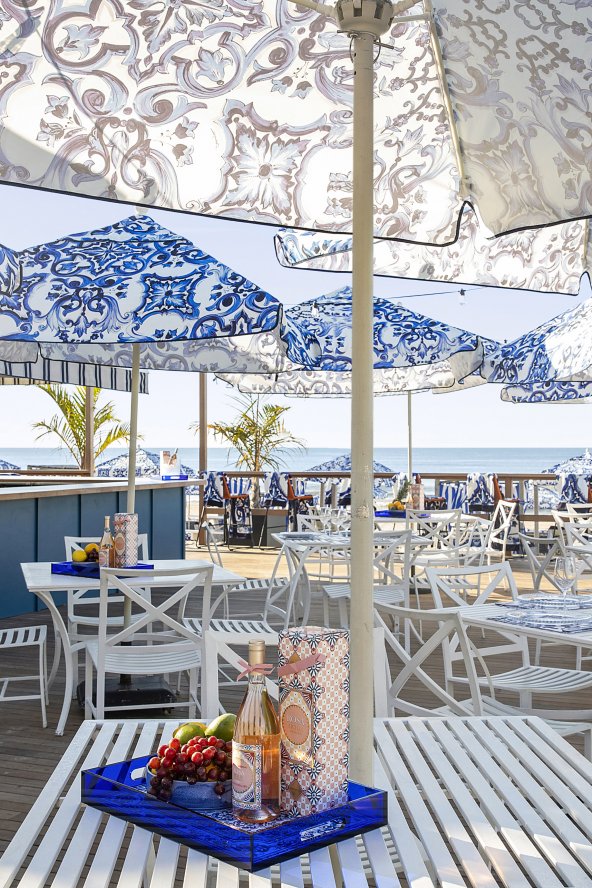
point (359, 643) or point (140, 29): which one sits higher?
point (140, 29)

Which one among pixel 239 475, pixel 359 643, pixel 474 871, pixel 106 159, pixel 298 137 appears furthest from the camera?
pixel 239 475

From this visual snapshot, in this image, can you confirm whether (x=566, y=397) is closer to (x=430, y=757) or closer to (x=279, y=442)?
(x=279, y=442)

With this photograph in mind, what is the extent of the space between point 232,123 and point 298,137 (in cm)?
22

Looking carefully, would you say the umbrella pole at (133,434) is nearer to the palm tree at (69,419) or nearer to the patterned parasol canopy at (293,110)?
the patterned parasol canopy at (293,110)

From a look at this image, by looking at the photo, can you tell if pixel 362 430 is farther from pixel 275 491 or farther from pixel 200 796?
pixel 275 491


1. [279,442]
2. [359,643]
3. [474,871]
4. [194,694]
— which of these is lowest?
[194,694]

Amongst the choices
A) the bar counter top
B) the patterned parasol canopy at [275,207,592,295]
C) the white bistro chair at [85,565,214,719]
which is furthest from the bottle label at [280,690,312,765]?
the bar counter top

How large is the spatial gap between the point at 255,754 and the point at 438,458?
61.3 metres

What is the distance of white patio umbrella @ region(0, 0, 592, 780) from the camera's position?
6.97 feet

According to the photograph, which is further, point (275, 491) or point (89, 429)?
point (275, 491)

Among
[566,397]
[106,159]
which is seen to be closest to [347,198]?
[106,159]

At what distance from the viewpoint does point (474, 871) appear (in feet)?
4.65

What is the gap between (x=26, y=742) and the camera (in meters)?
4.15

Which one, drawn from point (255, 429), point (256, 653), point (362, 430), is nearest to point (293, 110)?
point (362, 430)
